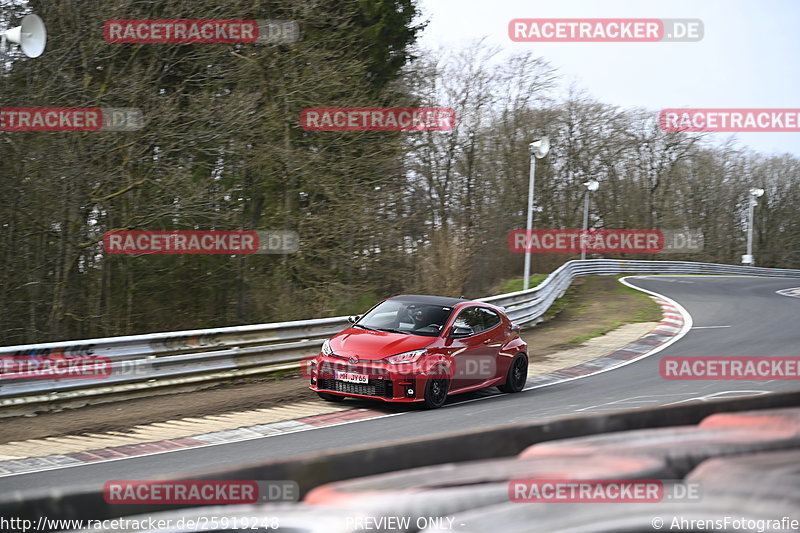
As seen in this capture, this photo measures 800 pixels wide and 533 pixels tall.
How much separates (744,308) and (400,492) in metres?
26.7

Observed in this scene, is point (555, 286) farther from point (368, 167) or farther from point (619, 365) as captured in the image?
point (619, 365)

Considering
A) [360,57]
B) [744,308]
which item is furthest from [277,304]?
[744,308]

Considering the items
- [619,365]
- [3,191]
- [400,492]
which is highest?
[3,191]

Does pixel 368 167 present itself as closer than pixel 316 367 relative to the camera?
No

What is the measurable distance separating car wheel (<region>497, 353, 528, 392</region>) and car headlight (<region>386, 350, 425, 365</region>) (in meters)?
2.38

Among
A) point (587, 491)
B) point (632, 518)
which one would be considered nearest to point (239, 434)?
point (587, 491)

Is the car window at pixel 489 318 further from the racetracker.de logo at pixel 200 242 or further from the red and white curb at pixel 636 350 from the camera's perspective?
the racetracker.de logo at pixel 200 242

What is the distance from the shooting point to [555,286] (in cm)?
2631

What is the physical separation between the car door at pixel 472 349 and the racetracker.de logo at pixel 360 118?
1203cm

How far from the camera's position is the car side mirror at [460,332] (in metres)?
11.4

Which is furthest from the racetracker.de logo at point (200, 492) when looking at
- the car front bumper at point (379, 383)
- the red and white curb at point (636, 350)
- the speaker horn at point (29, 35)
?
the red and white curb at point (636, 350)

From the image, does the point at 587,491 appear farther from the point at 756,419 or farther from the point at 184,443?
the point at 184,443

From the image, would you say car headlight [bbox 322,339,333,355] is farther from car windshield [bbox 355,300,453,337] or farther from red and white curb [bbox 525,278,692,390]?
red and white curb [bbox 525,278,692,390]

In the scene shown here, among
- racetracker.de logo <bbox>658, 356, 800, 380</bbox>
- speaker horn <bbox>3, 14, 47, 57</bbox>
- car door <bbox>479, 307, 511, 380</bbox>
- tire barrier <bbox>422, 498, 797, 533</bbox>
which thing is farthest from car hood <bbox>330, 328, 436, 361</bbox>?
tire barrier <bbox>422, 498, 797, 533</bbox>
